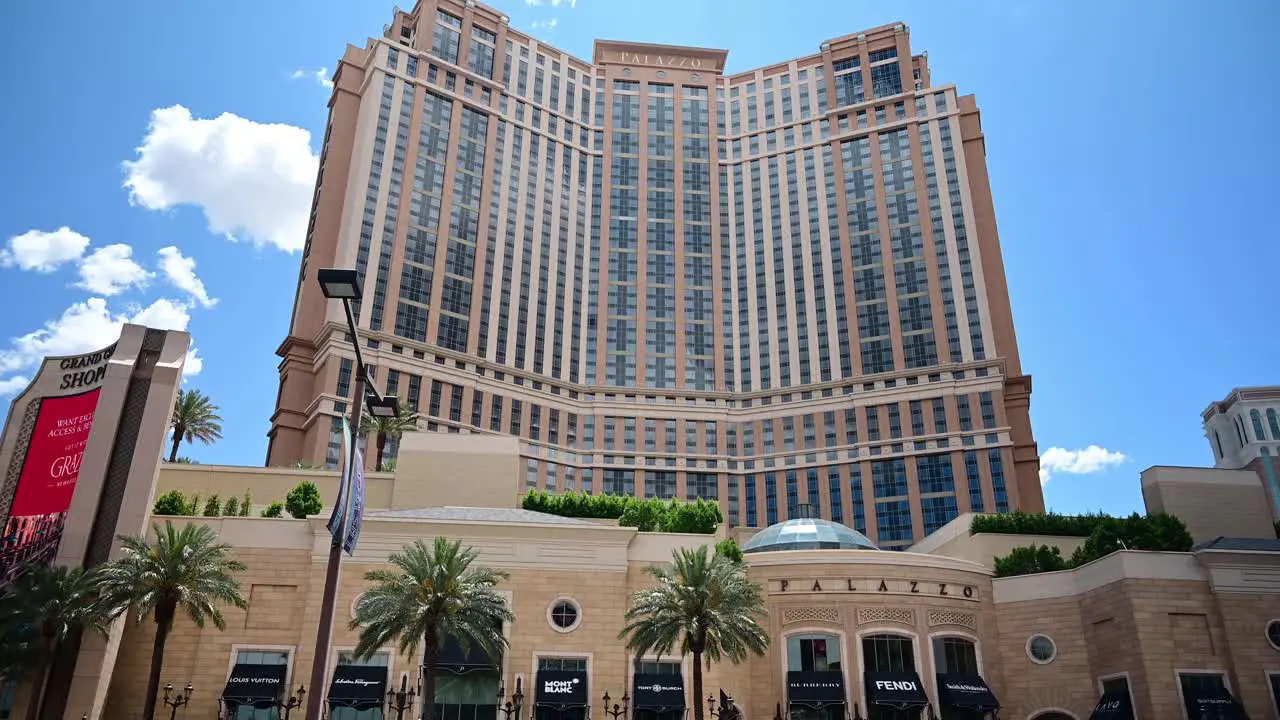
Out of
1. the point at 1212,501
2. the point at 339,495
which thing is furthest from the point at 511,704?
the point at 1212,501

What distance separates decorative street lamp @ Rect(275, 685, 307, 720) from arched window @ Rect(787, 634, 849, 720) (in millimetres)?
26391

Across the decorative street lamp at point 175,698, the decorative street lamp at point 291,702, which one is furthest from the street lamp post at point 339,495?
the decorative street lamp at point 175,698

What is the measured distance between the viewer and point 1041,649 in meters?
58.1

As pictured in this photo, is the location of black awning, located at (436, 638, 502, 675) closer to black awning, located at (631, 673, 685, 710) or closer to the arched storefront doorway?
black awning, located at (631, 673, 685, 710)

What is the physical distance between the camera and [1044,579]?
59.3 m

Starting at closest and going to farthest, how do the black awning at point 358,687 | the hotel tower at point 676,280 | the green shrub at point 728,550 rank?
the black awning at point 358,687 < the green shrub at point 728,550 < the hotel tower at point 676,280

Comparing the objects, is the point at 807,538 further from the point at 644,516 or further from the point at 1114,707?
the point at 1114,707

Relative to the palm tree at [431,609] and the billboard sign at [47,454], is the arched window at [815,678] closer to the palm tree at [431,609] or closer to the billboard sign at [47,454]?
the palm tree at [431,609]

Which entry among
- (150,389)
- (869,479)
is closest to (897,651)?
(150,389)

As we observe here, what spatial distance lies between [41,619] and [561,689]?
25610 millimetres

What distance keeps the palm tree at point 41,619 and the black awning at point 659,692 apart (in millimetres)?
26648

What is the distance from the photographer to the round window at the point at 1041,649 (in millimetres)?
57719

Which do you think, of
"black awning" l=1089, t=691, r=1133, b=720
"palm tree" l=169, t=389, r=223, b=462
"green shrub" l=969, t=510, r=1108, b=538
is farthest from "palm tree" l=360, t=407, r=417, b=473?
"black awning" l=1089, t=691, r=1133, b=720

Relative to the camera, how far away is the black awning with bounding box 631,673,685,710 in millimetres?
50656
